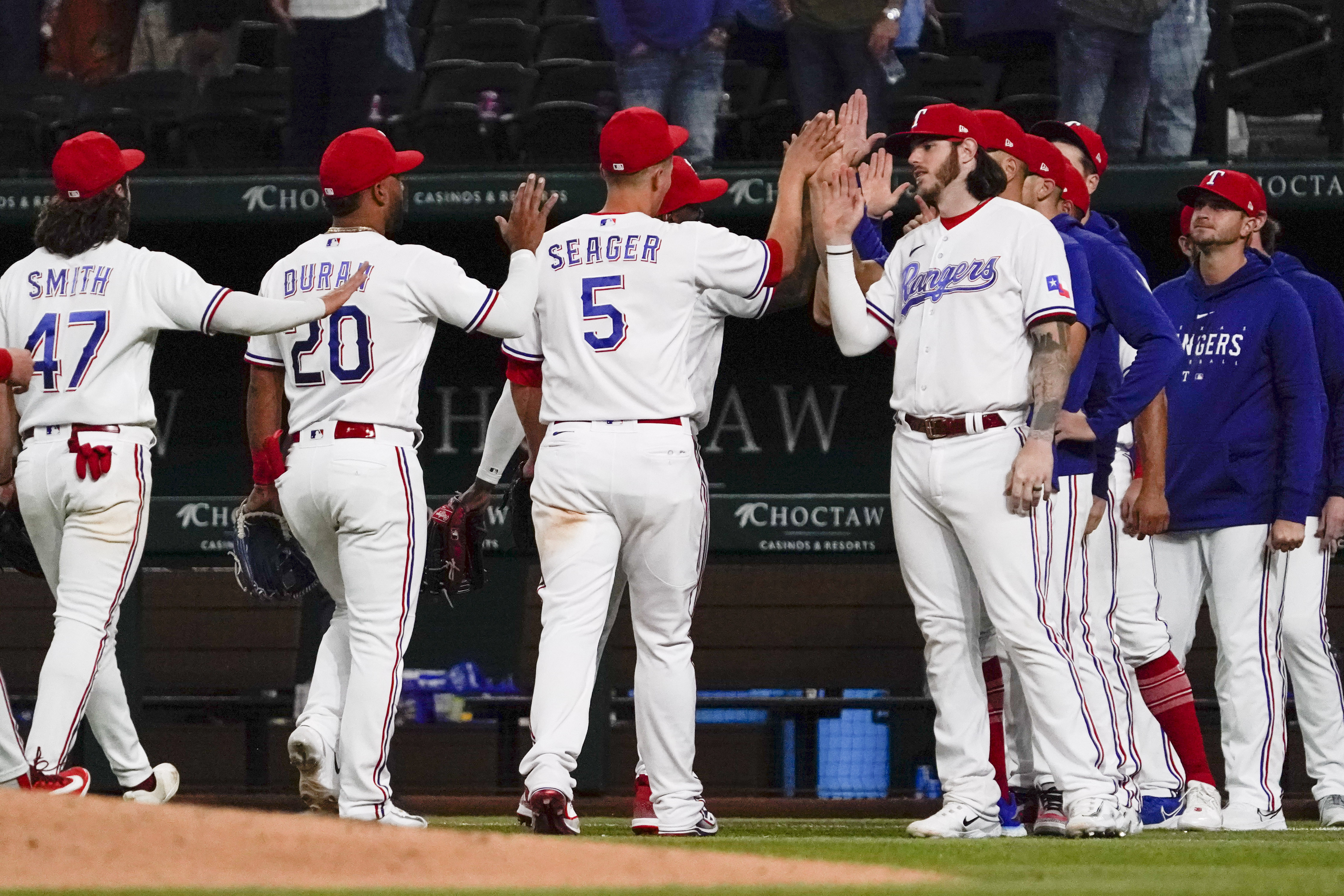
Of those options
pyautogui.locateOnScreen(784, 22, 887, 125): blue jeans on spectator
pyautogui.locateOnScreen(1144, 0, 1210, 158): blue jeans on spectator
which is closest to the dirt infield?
pyautogui.locateOnScreen(784, 22, 887, 125): blue jeans on spectator

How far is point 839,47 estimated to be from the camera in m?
7.39

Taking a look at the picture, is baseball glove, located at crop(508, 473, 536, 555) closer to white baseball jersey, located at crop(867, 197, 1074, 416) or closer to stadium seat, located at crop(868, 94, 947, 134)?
white baseball jersey, located at crop(867, 197, 1074, 416)

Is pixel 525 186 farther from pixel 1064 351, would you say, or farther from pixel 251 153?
pixel 251 153

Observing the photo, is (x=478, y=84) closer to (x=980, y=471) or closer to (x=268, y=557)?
(x=268, y=557)

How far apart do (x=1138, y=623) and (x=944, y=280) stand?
1280mm

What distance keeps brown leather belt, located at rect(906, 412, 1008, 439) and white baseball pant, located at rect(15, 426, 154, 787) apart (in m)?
1.89

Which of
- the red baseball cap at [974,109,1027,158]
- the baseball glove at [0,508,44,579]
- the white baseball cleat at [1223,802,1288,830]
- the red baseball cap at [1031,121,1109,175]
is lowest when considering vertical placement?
the white baseball cleat at [1223,802,1288,830]

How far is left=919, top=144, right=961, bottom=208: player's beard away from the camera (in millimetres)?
4512

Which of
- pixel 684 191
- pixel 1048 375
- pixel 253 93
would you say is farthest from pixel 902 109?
pixel 1048 375

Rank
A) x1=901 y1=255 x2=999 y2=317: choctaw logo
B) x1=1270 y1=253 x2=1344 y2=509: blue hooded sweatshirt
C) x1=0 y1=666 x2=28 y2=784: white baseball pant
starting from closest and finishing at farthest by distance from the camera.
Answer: x1=901 y1=255 x2=999 y2=317: choctaw logo, x1=0 y1=666 x2=28 y2=784: white baseball pant, x1=1270 y1=253 x2=1344 y2=509: blue hooded sweatshirt

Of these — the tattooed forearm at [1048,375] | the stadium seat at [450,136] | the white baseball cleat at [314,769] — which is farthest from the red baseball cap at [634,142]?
the stadium seat at [450,136]

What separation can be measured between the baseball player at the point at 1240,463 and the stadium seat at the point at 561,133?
2834 mm

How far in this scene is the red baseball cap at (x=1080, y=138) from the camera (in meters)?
5.43

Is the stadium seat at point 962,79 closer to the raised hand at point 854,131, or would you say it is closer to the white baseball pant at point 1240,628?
the white baseball pant at point 1240,628
